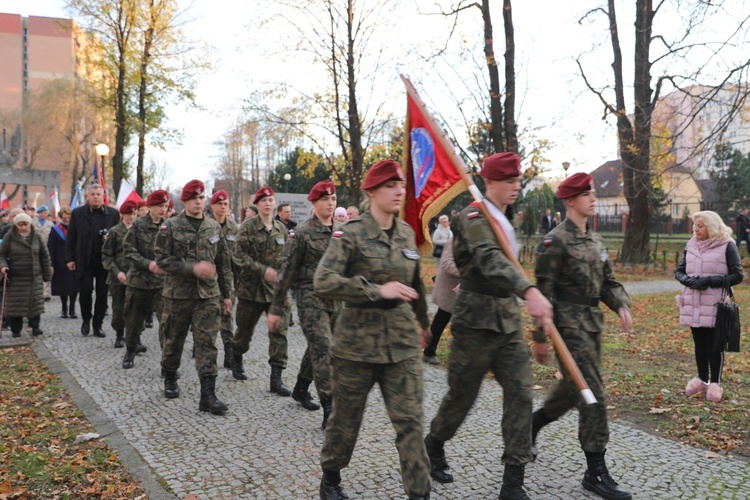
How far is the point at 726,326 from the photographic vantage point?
639 centimetres

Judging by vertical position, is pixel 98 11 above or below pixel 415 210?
above

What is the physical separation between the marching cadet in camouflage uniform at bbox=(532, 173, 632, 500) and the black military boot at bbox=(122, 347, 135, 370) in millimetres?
5528

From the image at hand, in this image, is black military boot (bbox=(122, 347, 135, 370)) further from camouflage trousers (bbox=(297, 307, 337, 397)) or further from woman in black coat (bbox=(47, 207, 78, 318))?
woman in black coat (bbox=(47, 207, 78, 318))

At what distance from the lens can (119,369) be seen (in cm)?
798

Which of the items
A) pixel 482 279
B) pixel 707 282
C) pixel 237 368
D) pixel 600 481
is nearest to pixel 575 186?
pixel 482 279

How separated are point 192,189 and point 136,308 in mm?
2583

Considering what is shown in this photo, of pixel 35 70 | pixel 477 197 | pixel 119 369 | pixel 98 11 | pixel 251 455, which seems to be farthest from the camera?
pixel 35 70

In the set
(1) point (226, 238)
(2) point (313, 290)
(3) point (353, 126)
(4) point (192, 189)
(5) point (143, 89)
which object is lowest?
(2) point (313, 290)

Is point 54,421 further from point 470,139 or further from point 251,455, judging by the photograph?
point 470,139

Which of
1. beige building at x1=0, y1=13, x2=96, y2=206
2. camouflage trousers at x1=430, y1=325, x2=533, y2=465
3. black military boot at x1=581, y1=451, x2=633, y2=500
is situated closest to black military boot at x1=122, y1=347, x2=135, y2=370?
camouflage trousers at x1=430, y1=325, x2=533, y2=465

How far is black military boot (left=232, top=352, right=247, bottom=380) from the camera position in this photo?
7512 mm

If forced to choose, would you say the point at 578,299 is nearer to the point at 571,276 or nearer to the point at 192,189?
the point at 571,276

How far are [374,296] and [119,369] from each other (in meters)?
5.56

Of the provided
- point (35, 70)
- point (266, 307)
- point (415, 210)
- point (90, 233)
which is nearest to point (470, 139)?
point (90, 233)
